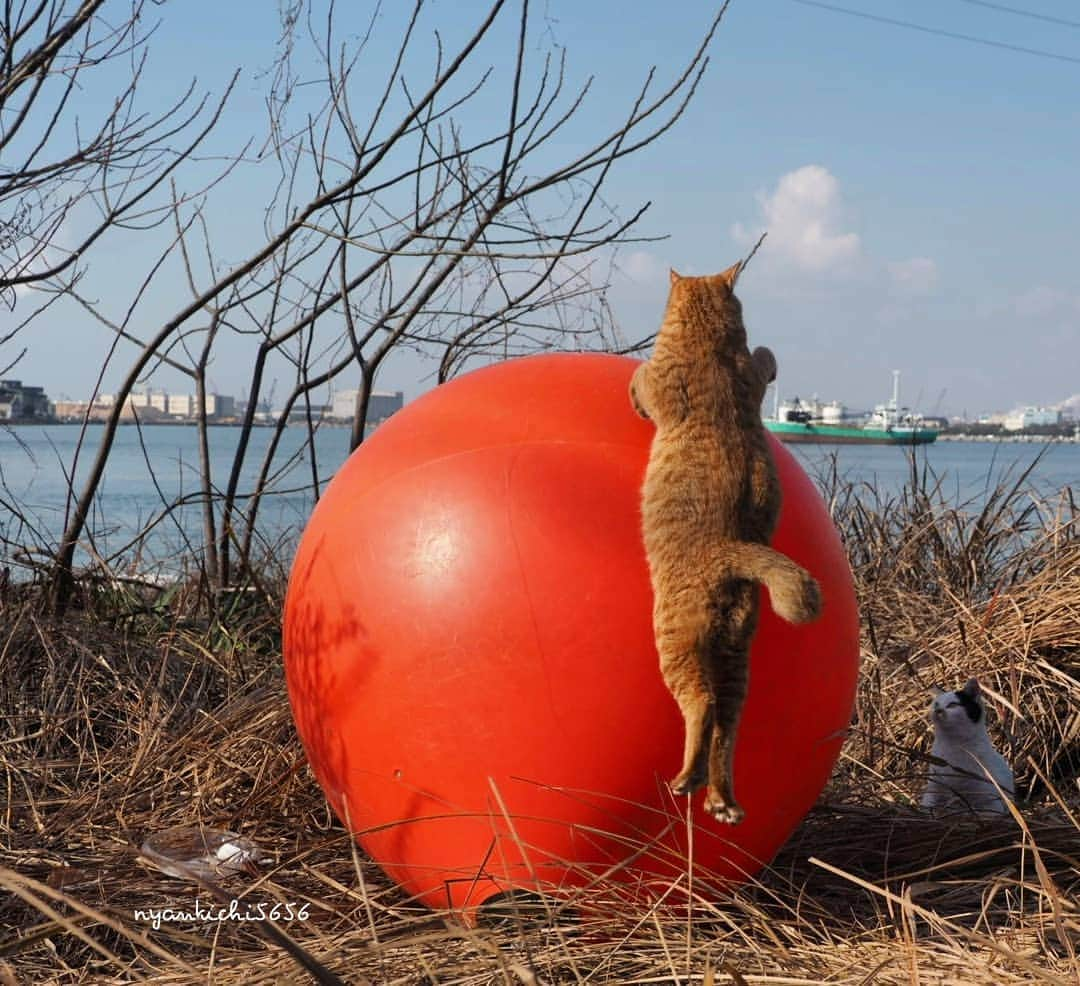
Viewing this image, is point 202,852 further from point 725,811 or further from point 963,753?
point 963,753

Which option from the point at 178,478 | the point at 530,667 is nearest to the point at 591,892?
the point at 530,667

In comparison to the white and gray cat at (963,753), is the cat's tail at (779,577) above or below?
above

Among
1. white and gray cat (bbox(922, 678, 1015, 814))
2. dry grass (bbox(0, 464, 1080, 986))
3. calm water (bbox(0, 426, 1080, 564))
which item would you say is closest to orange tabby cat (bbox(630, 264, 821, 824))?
dry grass (bbox(0, 464, 1080, 986))

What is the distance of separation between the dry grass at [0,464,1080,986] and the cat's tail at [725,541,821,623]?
60cm

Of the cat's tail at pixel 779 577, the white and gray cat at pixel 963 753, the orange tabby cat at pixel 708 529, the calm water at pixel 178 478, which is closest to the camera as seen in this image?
the cat's tail at pixel 779 577

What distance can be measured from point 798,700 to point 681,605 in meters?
0.47

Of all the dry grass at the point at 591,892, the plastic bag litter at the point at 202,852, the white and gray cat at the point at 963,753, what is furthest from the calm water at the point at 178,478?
the white and gray cat at the point at 963,753

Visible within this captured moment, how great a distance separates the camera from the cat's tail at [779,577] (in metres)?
2.63

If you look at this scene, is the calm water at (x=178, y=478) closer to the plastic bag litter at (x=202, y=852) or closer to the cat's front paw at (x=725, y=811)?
the plastic bag litter at (x=202, y=852)

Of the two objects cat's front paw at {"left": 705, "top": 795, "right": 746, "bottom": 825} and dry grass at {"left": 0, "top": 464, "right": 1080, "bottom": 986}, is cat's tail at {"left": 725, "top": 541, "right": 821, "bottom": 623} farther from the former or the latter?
dry grass at {"left": 0, "top": 464, "right": 1080, "bottom": 986}

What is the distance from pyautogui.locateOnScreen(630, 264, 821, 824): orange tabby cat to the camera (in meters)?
2.77

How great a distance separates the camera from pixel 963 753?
4320 mm

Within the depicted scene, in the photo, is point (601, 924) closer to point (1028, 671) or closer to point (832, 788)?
point (832, 788)

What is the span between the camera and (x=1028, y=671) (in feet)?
16.8
